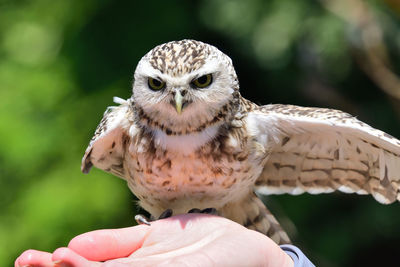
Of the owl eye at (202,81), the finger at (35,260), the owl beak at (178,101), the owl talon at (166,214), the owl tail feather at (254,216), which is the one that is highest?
the owl eye at (202,81)

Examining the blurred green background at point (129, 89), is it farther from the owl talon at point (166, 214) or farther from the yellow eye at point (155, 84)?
the yellow eye at point (155, 84)

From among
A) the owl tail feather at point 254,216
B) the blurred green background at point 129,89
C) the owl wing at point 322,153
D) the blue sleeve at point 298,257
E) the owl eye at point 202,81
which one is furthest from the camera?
the blurred green background at point 129,89

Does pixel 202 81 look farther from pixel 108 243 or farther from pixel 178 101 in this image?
pixel 108 243

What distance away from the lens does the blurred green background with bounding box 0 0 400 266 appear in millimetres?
6066

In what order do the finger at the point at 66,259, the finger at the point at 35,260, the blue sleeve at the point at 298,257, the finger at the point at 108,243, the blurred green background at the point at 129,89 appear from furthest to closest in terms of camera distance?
1. the blurred green background at the point at 129,89
2. the blue sleeve at the point at 298,257
3. the finger at the point at 108,243
4. the finger at the point at 35,260
5. the finger at the point at 66,259

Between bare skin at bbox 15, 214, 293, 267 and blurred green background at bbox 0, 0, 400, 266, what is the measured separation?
8.38 feet

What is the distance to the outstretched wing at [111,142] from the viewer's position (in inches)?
156

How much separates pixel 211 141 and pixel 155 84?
0.47 meters

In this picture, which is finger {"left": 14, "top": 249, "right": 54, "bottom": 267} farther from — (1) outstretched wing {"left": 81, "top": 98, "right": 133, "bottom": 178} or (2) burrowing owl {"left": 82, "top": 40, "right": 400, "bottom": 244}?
(1) outstretched wing {"left": 81, "top": 98, "right": 133, "bottom": 178}

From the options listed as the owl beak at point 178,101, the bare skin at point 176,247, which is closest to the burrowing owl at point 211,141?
the owl beak at point 178,101

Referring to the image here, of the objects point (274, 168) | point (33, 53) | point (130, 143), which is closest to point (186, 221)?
point (130, 143)

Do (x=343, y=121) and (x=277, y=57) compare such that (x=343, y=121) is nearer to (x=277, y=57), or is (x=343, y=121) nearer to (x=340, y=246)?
(x=277, y=57)

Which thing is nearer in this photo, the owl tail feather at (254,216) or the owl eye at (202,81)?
the owl eye at (202,81)

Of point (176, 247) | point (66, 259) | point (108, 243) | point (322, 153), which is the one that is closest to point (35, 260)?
point (66, 259)
